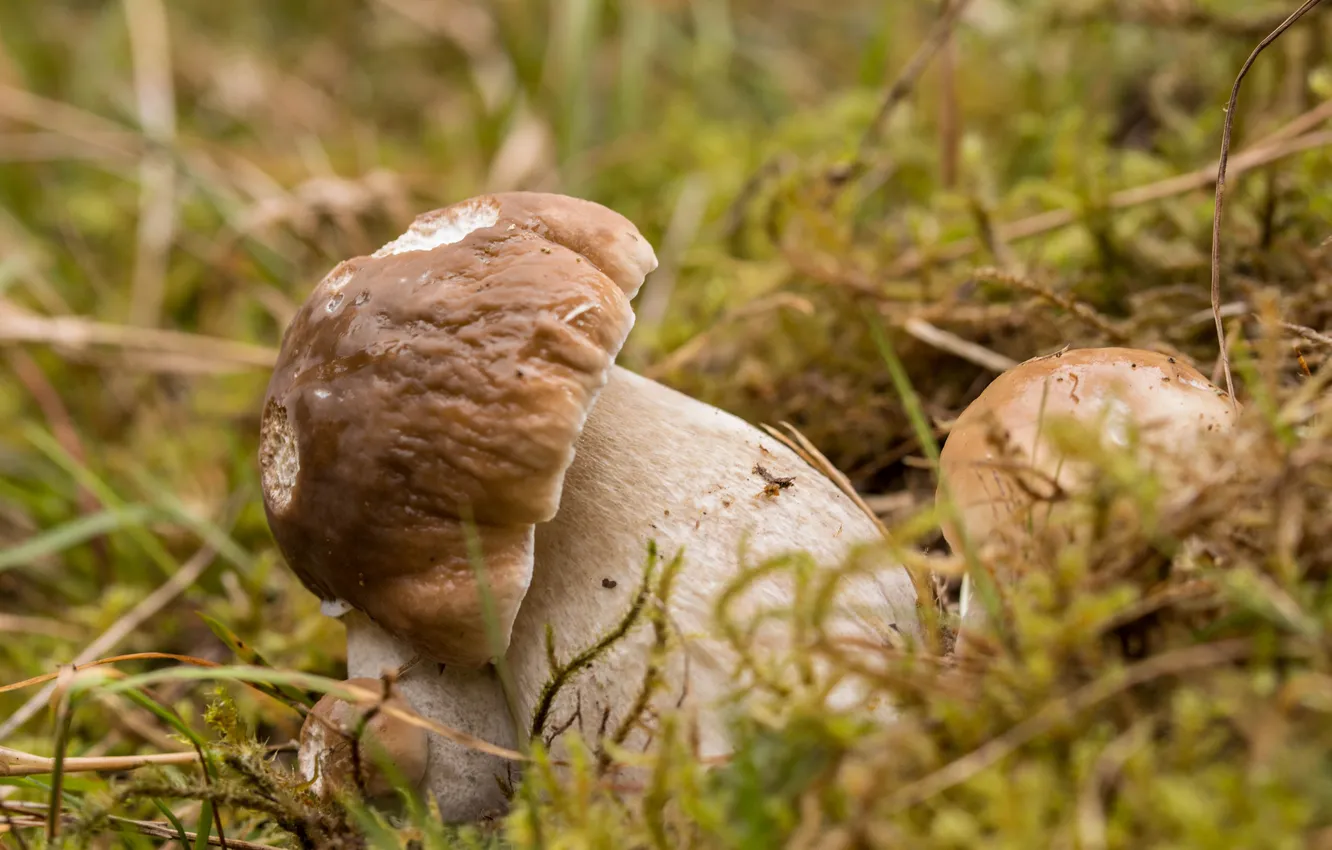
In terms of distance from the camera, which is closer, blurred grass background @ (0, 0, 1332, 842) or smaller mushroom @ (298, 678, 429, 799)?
smaller mushroom @ (298, 678, 429, 799)

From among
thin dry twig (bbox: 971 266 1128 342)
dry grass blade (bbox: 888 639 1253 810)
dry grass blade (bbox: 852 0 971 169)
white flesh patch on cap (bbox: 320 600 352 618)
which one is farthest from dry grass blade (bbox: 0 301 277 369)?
dry grass blade (bbox: 888 639 1253 810)

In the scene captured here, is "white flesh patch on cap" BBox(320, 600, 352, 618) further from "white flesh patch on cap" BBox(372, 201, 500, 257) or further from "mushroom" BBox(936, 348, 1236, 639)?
"mushroom" BBox(936, 348, 1236, 639)

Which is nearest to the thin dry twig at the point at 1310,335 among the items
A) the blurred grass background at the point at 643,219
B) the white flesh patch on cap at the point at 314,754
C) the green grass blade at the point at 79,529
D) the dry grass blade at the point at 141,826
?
the blurred grass background at the point at 643,219

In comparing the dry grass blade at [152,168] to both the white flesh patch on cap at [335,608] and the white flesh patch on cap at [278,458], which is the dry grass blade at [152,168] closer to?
the white flesh patch on cap at [278,458]

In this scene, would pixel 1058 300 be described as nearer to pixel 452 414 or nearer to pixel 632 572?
pixel 632 572

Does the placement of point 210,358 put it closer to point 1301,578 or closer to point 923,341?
point 923,341

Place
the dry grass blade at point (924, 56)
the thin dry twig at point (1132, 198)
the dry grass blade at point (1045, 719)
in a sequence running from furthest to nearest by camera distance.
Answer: the dry grass blade at point (924, 56)
the thin dry twig at point (1132, 198)
the dry grass blade at point (1045, 719)
